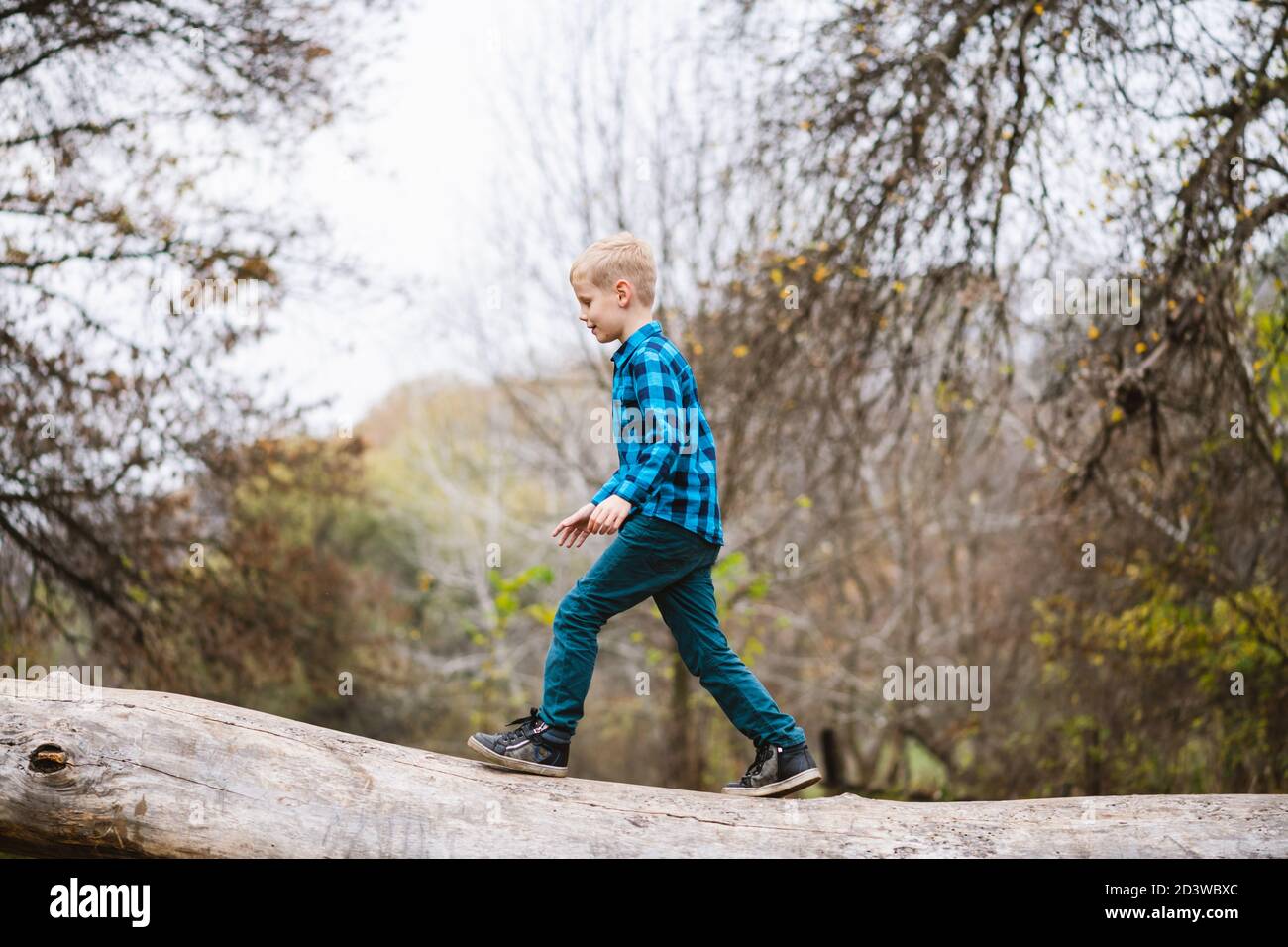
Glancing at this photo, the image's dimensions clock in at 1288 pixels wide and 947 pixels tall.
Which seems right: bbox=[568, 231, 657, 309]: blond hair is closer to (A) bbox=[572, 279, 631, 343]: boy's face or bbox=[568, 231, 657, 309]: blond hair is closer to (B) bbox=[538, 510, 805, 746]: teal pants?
(A) bbox=[572, 279, 631, 343]: boy's face

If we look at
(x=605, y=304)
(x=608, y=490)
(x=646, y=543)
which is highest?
(x=605, y=304)

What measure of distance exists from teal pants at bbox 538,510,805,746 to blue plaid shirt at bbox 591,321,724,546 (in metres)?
0.07

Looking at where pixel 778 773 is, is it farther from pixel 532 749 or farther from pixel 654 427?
pixel 654 427

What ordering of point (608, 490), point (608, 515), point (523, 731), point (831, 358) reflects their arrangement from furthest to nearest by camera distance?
1. point (831, 358)
2. point (523, 731)
3. point (608, 490)
4. point (608, 515)

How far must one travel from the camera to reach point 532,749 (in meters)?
3.43

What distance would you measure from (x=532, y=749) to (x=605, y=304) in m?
1.38

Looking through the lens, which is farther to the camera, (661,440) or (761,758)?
(761,758)

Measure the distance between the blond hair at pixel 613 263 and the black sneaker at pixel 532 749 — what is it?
1.34 metres

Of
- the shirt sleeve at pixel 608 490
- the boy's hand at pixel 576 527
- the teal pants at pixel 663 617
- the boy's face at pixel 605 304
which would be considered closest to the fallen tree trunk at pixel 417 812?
the teal pants at pixel 663 617

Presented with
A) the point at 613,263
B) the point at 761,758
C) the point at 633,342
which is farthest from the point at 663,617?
the point at 613,263

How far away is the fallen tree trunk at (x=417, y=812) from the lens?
3.24 m
